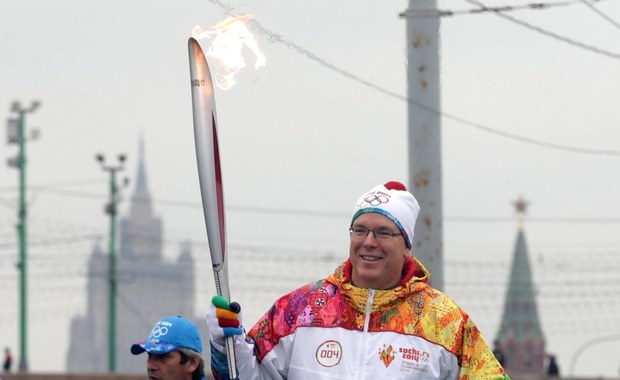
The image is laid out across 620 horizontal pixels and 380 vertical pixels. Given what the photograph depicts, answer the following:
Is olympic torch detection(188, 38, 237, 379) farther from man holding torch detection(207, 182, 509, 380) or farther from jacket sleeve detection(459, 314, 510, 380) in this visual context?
jacket sleeve detection(459, 314, 510, 380)

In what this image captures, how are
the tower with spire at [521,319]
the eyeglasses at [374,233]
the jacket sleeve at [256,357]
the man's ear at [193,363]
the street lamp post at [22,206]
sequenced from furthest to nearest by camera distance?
the tower with spire at [521,319], the street lamp post at [22,206], the man's ear at [193,363], the eyeglasses at [374,233], the jacket sleeve at [256,357]

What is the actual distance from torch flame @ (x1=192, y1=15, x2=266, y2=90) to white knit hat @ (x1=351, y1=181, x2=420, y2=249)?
1.87 feet

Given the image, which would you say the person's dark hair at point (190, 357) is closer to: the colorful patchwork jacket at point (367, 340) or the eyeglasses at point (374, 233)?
the colorful patchwork jacket at point (367, 340)

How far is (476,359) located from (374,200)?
568 mm

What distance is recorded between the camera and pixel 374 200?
5113 mm

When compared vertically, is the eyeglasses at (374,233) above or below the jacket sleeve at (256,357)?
above

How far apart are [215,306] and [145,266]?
18224 cm

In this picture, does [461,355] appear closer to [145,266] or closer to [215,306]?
[215,306]

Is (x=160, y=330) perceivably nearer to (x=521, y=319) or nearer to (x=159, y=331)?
(x=159, y=331)

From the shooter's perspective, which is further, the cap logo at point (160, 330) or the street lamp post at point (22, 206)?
the street lamp post at point (22, 206)

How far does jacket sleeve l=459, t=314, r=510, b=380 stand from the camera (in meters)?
4.98

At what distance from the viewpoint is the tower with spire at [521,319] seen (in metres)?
91.9

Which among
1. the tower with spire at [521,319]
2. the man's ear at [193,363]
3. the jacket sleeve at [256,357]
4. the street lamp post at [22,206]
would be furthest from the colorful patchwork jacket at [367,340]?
the tower with spire at [521,319]

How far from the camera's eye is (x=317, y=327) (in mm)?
5055
